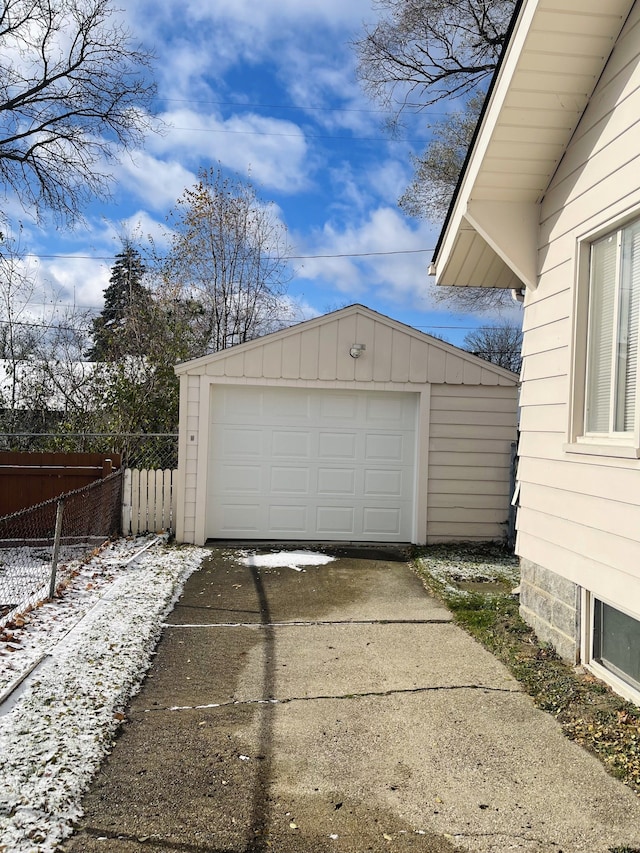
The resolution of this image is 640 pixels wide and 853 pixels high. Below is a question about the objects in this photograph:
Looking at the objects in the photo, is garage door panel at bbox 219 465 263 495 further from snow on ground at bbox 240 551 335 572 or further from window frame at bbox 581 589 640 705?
window frame at bbox 581 589 640 705

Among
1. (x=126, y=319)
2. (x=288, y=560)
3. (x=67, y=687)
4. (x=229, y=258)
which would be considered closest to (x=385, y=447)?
(x=288, y=560)

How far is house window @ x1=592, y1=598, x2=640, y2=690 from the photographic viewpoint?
3.76 m

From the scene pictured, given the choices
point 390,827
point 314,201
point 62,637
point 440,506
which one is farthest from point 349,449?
point 314,201

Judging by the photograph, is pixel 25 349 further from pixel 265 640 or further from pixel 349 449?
pixel 265 640

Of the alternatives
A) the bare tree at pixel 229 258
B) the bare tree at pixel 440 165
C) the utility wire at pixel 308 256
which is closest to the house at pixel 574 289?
the bare tree at pixel 440 165

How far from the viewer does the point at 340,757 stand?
10.4ft

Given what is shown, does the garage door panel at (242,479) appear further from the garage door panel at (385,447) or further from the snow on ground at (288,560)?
the garage door panel at (385,447)

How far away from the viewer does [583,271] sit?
4.22 m

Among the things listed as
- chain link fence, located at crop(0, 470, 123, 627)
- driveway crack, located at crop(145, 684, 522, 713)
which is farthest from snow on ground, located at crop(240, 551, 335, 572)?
driveway crack, located at crop(145, 684, 522, 713)

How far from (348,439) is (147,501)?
290cm

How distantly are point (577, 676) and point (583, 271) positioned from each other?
2.59m

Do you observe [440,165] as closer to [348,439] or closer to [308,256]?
[308,256]

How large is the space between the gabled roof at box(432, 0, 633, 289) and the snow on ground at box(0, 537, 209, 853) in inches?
158

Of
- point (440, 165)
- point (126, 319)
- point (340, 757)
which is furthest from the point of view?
point (126, 319)
